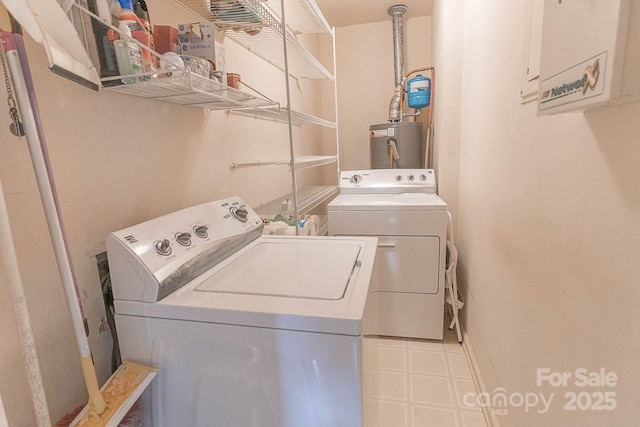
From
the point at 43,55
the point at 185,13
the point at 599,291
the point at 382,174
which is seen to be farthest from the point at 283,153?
the point at 599,291

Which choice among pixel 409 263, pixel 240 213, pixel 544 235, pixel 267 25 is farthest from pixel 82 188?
pixel 409 263

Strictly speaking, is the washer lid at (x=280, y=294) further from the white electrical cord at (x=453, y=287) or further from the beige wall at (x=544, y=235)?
the white electrical cord at (x=453, y=287)

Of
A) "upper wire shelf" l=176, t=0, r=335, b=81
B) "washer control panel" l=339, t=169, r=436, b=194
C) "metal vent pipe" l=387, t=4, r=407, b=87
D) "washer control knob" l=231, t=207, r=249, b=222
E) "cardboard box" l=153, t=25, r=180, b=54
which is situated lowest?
"washer control panel" l=339, t=169, r=436, b=194

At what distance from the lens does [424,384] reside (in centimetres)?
180

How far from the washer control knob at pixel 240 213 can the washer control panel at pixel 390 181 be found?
4.71ft

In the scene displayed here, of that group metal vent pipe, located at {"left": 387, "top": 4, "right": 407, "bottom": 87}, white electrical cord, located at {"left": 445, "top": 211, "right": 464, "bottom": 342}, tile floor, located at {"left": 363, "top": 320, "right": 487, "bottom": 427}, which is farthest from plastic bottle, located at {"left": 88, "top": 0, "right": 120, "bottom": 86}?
metal vent pipe, located at {"left": 387, "top": 4, "right": 407, "bottom": 87}

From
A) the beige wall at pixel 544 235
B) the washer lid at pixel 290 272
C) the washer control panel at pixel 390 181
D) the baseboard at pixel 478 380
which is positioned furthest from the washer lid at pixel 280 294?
the washer control panel at pixel 390 181

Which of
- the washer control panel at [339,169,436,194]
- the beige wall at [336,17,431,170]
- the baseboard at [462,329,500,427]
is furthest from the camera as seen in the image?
the beige wall at [336,17,431,170]

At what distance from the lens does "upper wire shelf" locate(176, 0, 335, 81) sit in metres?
1.29

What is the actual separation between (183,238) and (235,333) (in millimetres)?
369

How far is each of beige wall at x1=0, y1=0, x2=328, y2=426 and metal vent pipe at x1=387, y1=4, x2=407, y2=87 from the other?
7.63ft

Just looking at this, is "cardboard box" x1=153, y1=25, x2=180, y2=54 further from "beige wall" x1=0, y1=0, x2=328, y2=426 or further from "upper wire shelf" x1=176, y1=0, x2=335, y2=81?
"upper wire shelf" x1=176, y1=0, x2=335, y2=81

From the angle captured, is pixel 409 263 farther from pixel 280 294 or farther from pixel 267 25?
pixel 267 25

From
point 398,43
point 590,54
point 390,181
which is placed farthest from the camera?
point 398,43
